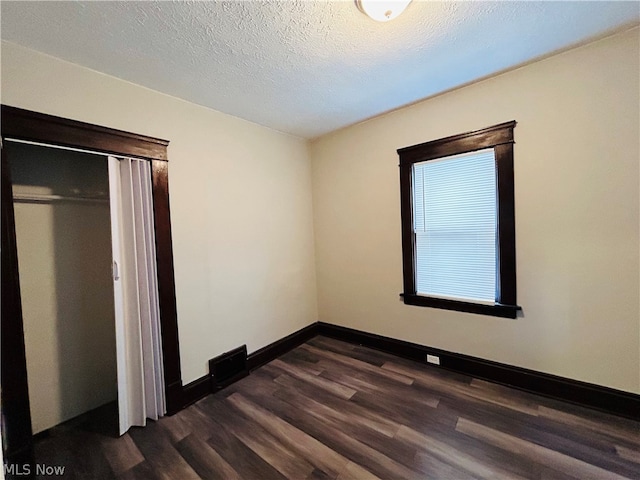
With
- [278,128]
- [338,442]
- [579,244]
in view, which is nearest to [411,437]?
[338,442]

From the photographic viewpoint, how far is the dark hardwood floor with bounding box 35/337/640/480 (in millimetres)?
1576

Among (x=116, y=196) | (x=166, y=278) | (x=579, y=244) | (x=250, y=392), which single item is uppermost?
(x=116, y=196)

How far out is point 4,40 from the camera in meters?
1.52

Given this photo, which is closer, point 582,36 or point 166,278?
point 582,36

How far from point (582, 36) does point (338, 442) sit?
3.12 m

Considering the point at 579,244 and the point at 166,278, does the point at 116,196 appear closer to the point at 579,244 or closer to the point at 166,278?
the point at 166,278

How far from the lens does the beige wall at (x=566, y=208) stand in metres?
1.81

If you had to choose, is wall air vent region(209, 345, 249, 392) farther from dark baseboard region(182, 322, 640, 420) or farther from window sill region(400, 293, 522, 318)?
window sill region(400, 293, 522, 318)

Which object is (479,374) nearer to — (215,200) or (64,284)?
(215,200)

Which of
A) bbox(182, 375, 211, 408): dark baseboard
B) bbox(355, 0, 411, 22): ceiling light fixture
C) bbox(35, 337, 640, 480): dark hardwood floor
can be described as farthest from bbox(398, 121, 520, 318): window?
bbox(182, 375, 211, 408): dark baseboard

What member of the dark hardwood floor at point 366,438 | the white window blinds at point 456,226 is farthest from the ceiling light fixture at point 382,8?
the dark hardwood floor at point 366,438

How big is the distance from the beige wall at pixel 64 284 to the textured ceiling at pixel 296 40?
92cm

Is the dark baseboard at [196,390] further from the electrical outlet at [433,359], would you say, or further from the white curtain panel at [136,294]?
the electrical outlet at [433,359]

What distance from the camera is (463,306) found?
2482 mm
